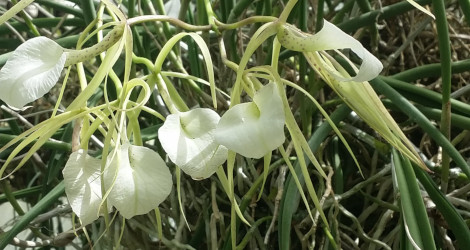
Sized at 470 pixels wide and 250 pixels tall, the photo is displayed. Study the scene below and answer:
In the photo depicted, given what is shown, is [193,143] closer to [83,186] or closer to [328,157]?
[83,186]

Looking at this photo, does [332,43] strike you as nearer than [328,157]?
Yes

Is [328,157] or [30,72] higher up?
[30,72]

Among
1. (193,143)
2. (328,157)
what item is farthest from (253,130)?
(328,157)

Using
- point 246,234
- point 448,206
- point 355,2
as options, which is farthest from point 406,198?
point 355,2

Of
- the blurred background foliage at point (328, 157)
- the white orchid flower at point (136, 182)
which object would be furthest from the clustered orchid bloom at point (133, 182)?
the blurred background foliage at point (328, 157)

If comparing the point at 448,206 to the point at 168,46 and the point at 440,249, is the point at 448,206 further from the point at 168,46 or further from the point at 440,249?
the point at 168,46

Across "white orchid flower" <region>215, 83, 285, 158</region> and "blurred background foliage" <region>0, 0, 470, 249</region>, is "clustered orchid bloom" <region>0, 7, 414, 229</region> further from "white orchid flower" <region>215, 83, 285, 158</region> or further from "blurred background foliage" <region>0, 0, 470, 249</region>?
"blurred background foliage" <region>0, 0, 470, 249</region>
